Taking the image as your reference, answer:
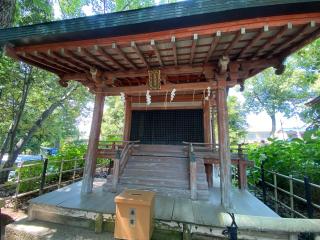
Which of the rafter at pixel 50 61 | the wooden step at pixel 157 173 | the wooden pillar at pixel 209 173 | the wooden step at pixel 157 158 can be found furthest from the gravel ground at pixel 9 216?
the wooden pillar at pixel 209 173

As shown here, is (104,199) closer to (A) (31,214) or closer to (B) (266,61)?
(A) (31,214)

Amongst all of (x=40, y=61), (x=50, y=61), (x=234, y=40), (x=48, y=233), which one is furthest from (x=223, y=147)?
(x=40, y=61)

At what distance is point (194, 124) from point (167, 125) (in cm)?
121

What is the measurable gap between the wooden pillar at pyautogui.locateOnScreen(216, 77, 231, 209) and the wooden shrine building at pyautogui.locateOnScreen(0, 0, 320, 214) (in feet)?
0.07

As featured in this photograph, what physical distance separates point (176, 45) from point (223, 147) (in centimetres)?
264

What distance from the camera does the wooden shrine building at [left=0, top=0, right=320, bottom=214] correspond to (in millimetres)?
3318

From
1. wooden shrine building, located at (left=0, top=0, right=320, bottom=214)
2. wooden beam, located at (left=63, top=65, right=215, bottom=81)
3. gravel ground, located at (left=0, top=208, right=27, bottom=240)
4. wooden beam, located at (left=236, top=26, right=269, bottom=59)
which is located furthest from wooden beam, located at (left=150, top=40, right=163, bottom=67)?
gravel ground, located at (left=0, top=208, right=27, bottom=240)

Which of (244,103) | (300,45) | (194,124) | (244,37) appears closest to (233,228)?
(244,37)

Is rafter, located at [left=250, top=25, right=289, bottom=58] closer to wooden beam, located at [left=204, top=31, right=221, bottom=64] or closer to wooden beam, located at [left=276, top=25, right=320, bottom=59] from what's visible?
wooden beam, located at [left=276, top=25, right=320, bottom=59]

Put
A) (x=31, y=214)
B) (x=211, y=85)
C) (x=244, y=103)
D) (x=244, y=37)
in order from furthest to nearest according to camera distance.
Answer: (x=244, y=103) < (x=211, y=85) < (x=31, y=214) < (x=244, y=37)

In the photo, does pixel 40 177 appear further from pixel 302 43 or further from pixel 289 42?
pixel 302 43

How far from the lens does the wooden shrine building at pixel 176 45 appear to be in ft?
10.9

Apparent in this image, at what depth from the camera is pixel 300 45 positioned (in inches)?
162

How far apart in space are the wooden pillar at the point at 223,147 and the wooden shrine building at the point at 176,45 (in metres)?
0.02
